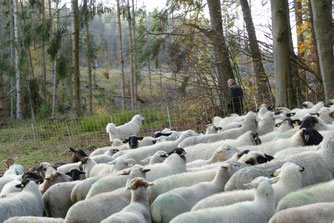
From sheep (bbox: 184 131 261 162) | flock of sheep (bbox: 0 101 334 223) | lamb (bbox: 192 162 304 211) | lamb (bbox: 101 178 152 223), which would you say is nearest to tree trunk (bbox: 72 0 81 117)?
flock of sheep (bbox: 0 101 334 223)

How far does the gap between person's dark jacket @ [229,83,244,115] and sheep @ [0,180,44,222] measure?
7.94 metres

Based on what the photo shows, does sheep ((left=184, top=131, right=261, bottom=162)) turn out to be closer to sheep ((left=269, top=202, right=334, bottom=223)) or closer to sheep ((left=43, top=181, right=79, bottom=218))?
sheep ((left=43, top=181, right=79, bottom=218))

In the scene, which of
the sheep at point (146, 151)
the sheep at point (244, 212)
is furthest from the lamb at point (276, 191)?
the sheep at point (146, 151)

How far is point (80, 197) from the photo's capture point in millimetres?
5453

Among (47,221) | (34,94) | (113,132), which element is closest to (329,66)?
(113,132)

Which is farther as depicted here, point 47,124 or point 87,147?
point 47,124

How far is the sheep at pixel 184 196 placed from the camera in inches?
168

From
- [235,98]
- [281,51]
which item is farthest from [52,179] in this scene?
[281,51]

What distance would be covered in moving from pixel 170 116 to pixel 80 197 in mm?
9052

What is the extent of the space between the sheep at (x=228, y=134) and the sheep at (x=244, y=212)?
4.19 m

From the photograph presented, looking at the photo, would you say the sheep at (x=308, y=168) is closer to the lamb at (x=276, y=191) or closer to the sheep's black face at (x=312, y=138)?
the lamb at (x=276, y=191)

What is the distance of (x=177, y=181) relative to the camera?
499 centimetres

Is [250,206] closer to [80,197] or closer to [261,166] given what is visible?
[261,166]

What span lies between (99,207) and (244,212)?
1.64m
